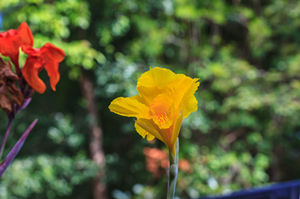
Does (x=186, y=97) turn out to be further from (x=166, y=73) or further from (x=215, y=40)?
(x=215, y=40)

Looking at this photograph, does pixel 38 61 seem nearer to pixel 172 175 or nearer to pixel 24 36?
pixel 24 36

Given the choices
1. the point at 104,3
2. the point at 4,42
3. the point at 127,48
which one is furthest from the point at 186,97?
the point at 127,48

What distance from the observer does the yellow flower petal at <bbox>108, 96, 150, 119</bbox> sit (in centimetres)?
35

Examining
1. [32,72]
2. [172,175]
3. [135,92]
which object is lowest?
[172,175]

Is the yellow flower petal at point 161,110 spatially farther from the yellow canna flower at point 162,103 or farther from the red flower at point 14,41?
the red flower at point 14,41

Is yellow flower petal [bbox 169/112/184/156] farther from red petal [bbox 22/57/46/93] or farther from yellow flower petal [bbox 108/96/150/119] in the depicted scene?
red petal [bbox 22/57/46/93]

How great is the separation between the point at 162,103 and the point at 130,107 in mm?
36

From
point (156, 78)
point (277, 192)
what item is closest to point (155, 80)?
point (156, 78)

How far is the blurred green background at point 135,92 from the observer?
9.53ft

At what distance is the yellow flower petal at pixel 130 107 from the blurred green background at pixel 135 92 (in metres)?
2.21

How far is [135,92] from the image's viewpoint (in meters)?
2.79

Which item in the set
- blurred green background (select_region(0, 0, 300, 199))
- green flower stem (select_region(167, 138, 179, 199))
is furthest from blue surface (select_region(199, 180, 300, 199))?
blurred green background (select_region(0, 0, 300, 199))

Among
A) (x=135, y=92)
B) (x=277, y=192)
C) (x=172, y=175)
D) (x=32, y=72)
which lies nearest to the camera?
(x=172, y=175)

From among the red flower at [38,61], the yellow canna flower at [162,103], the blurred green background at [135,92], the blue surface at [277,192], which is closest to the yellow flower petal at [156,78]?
the yellow canna flower at [162,103]
